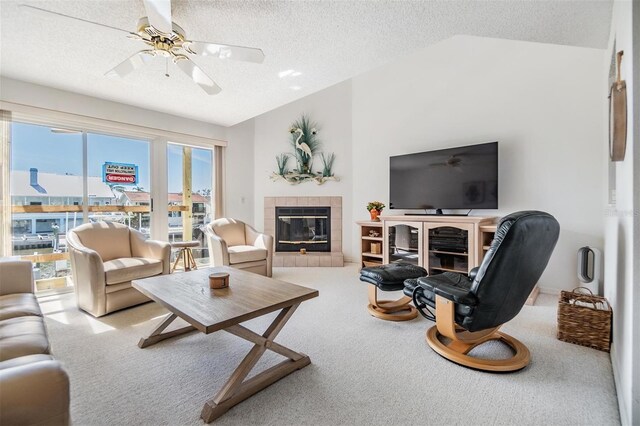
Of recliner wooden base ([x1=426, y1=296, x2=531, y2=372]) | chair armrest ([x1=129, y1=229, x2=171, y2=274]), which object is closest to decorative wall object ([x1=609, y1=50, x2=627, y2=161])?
recliner wooden base ([x1=426, y1=296, x2=531, y2=372])

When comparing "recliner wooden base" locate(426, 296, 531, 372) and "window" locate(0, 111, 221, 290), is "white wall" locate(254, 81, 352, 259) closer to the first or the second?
"window" locate(0, 111, 221, 290)

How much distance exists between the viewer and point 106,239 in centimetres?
333

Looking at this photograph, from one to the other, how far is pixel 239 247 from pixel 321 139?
251 cm

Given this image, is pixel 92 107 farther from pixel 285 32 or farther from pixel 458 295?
pixel 458 295

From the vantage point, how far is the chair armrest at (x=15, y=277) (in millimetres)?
2062

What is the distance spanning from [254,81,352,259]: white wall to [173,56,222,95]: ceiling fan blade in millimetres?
2969

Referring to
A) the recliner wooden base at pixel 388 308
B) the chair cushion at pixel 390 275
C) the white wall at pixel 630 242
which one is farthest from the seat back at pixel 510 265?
the recliner wooden base at pixel 388 308

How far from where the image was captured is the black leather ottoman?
2697 millimetres

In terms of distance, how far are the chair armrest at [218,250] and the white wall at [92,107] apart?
1.79 metres

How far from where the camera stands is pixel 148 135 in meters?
4.40

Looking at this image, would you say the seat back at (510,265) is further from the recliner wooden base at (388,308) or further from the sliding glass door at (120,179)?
the sliding glass door at (120,179)

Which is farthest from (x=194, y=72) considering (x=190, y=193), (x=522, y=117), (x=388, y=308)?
(x=522, y=117)

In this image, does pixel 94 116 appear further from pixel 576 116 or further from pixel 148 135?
pixel 576 116

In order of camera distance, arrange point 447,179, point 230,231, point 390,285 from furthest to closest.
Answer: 1. point 230,231
2. point 447,179
3. point 390,285
